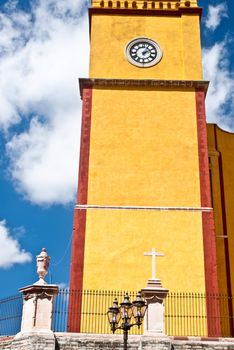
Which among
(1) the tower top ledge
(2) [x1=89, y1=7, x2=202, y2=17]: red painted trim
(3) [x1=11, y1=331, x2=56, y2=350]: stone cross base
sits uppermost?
(1) the tower top ledge

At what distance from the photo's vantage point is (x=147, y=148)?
2202 centimetres

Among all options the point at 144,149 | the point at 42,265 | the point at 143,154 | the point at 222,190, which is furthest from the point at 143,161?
the point at 42,265

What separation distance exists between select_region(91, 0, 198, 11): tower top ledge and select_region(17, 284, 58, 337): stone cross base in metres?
14.1

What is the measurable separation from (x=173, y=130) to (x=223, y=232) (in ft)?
15.3

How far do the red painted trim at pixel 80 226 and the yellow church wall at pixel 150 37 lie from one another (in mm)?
1793

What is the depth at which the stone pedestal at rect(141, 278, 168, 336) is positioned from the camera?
50.9 ft

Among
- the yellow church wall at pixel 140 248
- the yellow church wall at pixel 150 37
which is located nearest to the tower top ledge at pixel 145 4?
the yellow church wall at pixel 150 37

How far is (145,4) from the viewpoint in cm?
2550

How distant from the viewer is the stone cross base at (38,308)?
15570mm

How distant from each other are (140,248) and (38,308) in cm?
544

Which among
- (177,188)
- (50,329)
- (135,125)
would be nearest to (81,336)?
(50,329)

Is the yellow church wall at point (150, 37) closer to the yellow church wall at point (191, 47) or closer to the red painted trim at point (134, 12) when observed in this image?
the yellow church wall at point (191, 47)

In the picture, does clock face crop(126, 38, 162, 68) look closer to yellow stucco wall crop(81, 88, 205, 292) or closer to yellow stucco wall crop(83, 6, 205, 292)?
yellow stucco wall crop(83, 6, 205, 292)

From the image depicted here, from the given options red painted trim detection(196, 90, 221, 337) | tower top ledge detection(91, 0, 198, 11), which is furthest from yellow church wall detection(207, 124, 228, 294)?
tower top ledge detection(91, 0, 198, 11)
